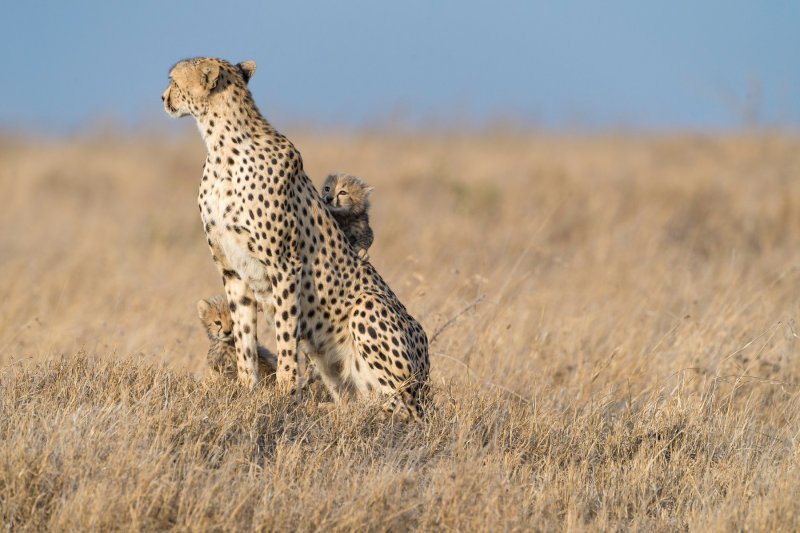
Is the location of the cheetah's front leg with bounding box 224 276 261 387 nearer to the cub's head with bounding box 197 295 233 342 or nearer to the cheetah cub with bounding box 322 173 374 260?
the cub's head with bounding box 197 295 233 342

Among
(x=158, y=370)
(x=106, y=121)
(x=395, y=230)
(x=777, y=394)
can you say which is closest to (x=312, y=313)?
(x=158, y=370)

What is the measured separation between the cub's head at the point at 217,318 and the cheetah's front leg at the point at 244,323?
430mm

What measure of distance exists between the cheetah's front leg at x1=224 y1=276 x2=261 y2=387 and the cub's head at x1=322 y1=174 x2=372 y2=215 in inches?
26.7

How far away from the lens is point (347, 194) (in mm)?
4727

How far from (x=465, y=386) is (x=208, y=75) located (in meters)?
1.61

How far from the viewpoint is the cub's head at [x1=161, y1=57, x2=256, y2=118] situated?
4.05 meters

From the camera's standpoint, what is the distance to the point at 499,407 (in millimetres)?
4109

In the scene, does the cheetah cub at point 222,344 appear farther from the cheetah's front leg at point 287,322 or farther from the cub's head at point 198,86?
the cub's head at point 198,86

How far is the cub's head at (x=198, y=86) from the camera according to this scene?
4.05m

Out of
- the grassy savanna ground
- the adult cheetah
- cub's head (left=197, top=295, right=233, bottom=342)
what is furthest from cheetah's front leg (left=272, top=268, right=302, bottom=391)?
cub's head (left=197, top=295, right=233, bottom=342)

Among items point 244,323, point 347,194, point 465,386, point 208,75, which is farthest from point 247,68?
point 465,386

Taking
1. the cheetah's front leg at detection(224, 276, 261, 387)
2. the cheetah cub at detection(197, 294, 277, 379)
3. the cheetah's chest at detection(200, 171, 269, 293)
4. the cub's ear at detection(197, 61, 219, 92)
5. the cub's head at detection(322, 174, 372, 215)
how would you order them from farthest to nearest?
the cub's head at detection(322, 174, 372, 215) < the cheetah cub at detection(197, 294, 277, 379) < the cheetah's front leg at detection(224, 276, 261, 387) < the cub's ear at detection(197, 61, 219, 92) < the cheetah's chest at detection(200, 171, 269, 293)

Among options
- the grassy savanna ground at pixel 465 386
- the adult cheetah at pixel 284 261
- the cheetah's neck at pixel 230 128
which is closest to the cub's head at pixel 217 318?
the grassy savanna ground at pixel 465 386

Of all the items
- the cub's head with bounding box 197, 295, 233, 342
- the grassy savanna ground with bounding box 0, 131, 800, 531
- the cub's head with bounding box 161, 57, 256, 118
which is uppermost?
the cub's head with bounding box 161, 57, 256, 118
